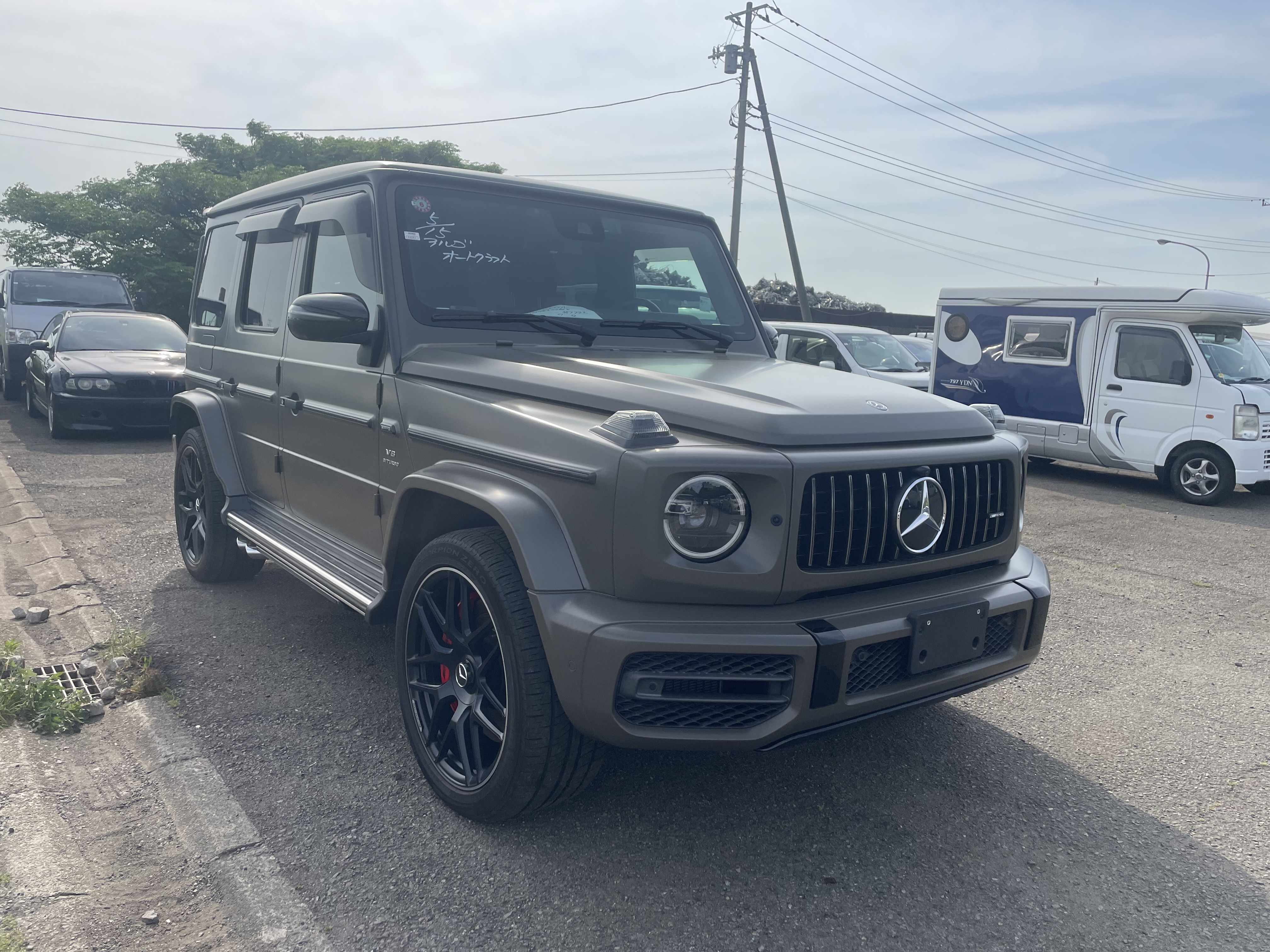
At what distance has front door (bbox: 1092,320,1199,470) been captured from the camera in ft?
31.6

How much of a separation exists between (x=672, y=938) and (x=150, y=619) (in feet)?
10.8

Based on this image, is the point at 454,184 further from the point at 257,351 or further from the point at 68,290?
the point at 68,290

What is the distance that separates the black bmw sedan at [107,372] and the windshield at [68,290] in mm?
2099

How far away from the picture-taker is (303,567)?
366cm

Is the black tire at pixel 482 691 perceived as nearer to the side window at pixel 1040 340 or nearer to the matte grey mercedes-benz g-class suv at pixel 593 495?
the matte grey mercedes-benz g-class suv at pixel 593 495

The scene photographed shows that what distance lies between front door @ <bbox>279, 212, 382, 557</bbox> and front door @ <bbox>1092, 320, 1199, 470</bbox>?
8998 mm

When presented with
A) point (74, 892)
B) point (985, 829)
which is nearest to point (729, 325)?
point (985, 829)

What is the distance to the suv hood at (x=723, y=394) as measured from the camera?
2516mm

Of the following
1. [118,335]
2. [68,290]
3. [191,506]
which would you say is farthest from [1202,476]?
[68,290]

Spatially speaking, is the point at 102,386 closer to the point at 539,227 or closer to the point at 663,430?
the point at 539,227

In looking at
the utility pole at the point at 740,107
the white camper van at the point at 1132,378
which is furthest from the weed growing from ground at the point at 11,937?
the utility pole at the point at 740,107

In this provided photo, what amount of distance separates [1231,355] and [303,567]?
9739 mm

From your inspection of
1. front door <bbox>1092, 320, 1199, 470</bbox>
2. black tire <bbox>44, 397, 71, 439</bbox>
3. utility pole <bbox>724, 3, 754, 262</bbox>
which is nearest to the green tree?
utility pole <bbox>724, 3, 754, 262</bbox>

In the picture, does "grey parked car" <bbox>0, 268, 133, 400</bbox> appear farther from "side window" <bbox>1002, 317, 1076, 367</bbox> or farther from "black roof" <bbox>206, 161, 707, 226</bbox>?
"side window" <bbox>1002, 317, 1076, 367</bbox>
